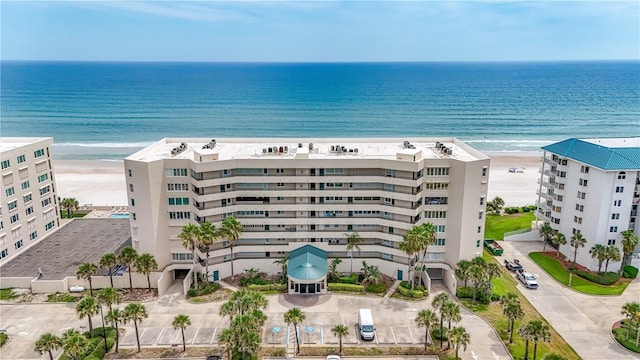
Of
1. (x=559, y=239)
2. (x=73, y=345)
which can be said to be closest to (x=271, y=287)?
(x=73, y=345)

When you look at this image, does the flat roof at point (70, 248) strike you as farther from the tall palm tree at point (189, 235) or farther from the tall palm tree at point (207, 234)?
the tall palm tree at point (207, 234)

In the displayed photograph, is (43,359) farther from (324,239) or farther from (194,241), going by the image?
(324,239)

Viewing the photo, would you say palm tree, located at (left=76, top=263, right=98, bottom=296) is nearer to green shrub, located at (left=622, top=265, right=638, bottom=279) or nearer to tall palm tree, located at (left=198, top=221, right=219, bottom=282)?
tall palm tree, located at (left=198, top=221, right=219, bottom=282)

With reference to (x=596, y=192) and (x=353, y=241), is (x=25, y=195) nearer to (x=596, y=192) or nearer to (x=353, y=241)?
(x=353, y=241)

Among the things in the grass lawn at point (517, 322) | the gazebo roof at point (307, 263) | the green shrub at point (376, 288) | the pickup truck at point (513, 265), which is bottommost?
the grass lawn at point (517, 322)

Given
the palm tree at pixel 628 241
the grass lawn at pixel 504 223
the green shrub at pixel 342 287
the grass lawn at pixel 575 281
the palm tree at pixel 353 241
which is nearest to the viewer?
the grass lawn at pixel 575 281

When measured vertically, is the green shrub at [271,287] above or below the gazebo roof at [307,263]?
below

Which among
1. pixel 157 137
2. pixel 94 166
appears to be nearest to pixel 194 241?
pixel 94 166

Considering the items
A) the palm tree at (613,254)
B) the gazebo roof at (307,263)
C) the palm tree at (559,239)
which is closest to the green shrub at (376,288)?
the gazebo roof at (307,263)
